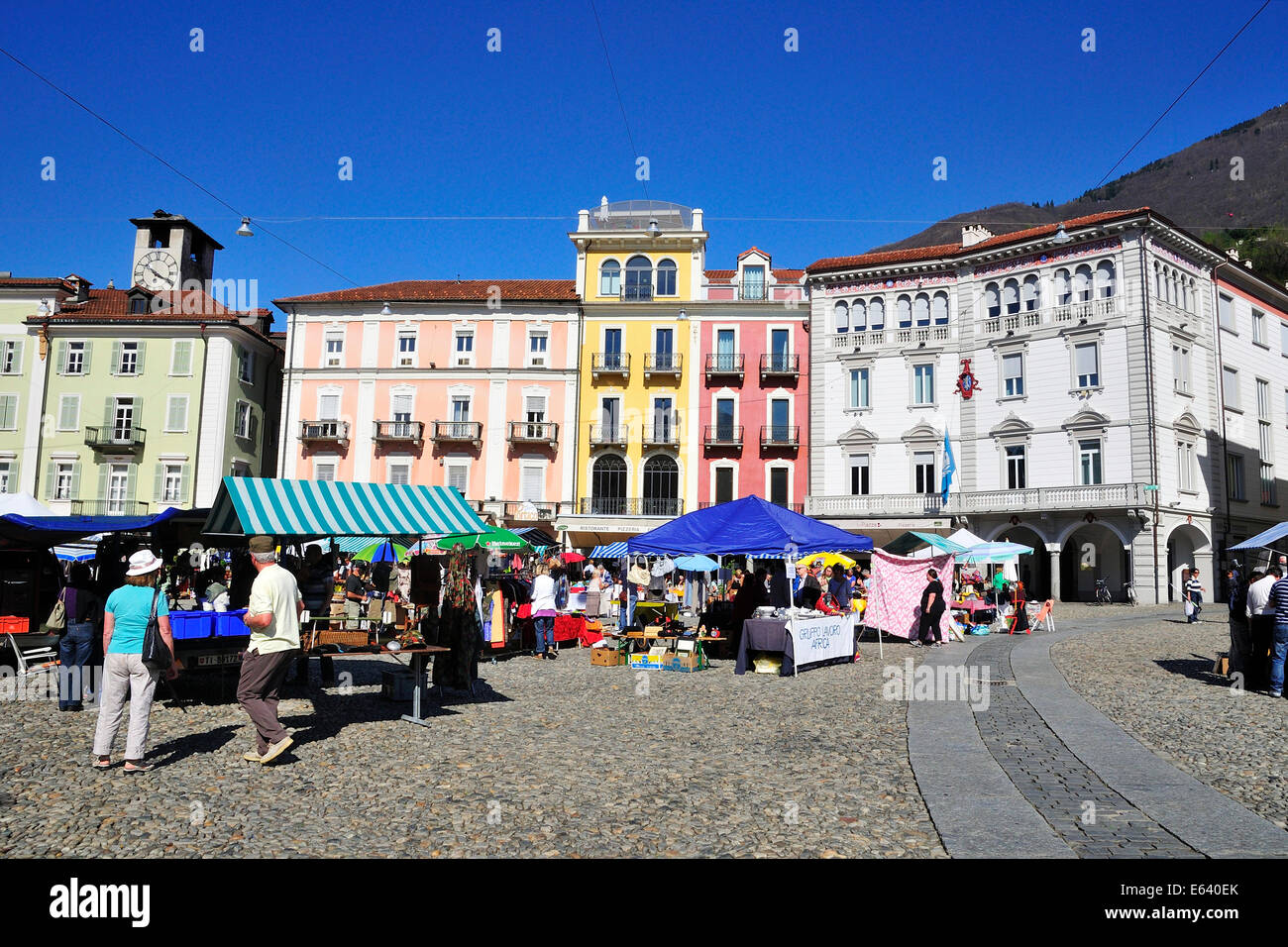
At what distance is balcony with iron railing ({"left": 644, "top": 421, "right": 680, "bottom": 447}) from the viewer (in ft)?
137

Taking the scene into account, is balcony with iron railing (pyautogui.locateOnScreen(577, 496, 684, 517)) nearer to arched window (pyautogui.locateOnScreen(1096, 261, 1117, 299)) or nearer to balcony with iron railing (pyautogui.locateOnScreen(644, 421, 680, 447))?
balcony with iron railing (pyautogui.locateOnScreen(644, 421, 680, 447))

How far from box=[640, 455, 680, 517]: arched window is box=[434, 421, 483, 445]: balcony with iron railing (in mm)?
7881

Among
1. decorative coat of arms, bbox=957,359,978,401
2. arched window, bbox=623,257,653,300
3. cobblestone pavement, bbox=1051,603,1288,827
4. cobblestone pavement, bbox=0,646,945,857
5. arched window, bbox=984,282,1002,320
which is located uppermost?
arched window, bbox=623,257,653,300

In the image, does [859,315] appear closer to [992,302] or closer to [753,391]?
[992,302]

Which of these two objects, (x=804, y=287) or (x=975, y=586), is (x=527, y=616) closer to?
(x=975, y=586)

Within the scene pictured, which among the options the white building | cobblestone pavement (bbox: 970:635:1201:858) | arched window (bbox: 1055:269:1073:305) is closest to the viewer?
cobblestone pavement (bbox: 970:635:1201:858)

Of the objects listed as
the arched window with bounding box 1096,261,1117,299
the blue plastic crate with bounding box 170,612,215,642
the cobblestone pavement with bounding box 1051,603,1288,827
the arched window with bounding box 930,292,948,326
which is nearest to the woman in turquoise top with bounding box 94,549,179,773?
the blue plastic crate with bounding box 170,612,215,642

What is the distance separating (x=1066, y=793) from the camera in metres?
6.76

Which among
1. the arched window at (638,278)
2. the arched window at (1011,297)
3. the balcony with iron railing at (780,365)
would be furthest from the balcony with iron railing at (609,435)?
the arched window at (1011,297)

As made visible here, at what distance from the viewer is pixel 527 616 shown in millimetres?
17281

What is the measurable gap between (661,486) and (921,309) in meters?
14.0

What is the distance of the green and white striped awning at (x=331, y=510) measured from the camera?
32.4 ft

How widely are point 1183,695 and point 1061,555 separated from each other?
29.5 meters
